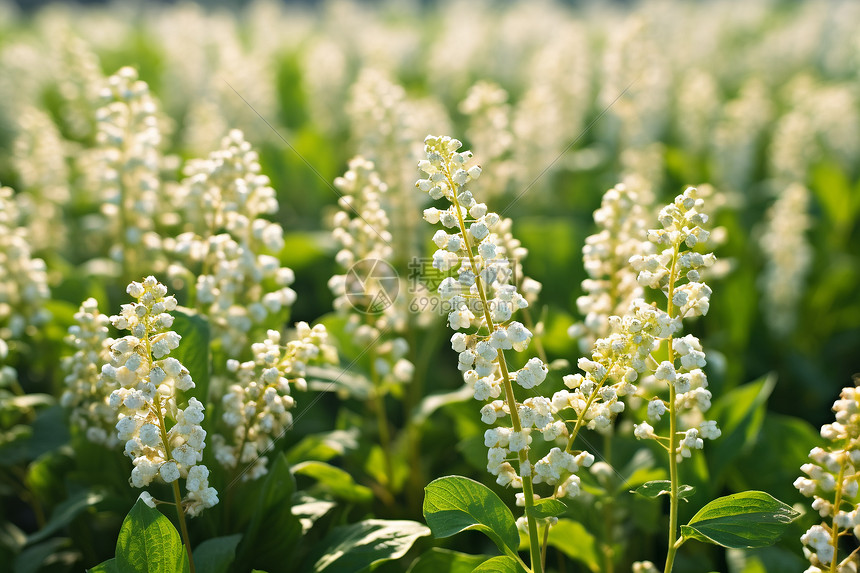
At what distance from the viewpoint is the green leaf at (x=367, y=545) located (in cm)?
191

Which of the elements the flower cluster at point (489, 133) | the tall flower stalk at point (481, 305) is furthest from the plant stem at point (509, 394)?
the flower cluster at point (489, 133)

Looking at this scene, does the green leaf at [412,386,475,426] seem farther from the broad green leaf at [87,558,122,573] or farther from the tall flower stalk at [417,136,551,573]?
the broad green leaf at [87,558,122,573]

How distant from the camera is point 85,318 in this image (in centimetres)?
205

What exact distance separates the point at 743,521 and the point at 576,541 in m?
0.63

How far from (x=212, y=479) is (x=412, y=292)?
1275 millimetres

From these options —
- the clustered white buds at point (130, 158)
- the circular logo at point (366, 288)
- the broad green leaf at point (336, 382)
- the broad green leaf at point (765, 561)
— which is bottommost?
the broad green leaf at point (765, 561)

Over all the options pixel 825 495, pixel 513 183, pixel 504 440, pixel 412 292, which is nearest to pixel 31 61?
pixel 513 183

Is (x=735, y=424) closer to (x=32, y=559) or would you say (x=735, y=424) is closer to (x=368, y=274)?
(x=368, y=274)

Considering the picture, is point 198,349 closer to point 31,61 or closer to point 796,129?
point 796,129

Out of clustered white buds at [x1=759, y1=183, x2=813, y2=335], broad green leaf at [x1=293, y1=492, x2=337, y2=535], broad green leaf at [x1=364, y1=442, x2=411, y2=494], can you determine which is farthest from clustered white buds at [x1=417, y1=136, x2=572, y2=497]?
clustered white buds at [x1=759, y1=183, x2=813, y2=335]

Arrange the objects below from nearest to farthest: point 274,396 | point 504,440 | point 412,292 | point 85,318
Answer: point 504,440 < point 274,396 < point 85,318 < point 412,292

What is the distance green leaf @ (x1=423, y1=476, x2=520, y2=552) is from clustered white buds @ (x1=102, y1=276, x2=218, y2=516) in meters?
0.57

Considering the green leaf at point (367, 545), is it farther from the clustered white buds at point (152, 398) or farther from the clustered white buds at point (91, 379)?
the clustered white buds at point (91, 379)

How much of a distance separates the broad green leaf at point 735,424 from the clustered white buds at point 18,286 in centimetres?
261
